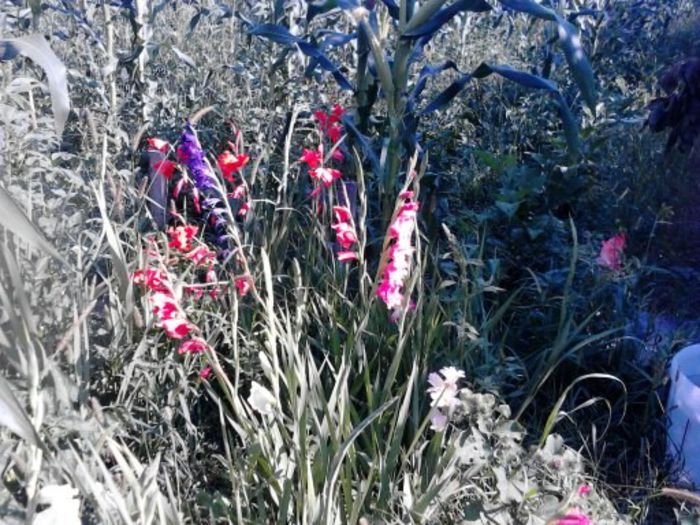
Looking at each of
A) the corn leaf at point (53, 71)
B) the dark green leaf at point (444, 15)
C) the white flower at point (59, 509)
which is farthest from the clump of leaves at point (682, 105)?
the white flower at point (59, 509)

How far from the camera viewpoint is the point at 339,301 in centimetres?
239

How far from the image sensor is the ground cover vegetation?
5.30ft

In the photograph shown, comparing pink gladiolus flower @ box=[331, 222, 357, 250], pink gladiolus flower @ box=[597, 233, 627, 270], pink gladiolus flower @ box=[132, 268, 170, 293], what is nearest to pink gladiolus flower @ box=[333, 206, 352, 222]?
pink gladiolus flower @ box=[331, 222, 357, 250]

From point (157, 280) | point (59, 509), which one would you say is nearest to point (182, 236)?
A: point (157, 280)

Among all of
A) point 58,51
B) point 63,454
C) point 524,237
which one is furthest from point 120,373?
point 58,51

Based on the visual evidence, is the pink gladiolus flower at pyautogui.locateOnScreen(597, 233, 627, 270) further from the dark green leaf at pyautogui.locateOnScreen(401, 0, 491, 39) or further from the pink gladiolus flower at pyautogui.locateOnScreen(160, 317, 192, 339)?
the pink gladiolus flower at pyautogui.locateOnScreen(160, 317, 192, 339)

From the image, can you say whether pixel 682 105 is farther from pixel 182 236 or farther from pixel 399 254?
pixel 182 236

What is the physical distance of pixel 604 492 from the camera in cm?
207

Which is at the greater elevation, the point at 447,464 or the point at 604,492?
the point at 447,464

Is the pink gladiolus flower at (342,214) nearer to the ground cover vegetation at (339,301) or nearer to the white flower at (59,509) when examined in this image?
the ground cover vegetation at (339,301)

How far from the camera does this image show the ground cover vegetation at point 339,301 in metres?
1.62

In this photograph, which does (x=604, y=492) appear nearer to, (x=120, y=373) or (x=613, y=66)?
(x=120, y=373)

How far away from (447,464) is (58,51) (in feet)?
12.2

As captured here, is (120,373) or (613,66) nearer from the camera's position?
(120,373)
